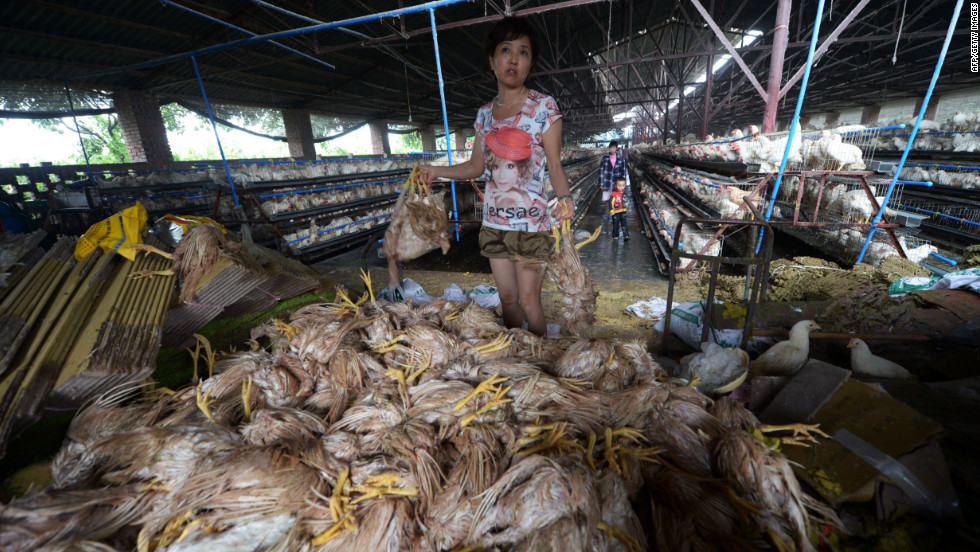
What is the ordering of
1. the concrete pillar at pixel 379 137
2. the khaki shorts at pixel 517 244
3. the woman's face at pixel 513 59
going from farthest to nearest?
the concrete pillar at pixel 379 137
the khaki shorts at pixel 517 244
the woman's face at pixel 513 59

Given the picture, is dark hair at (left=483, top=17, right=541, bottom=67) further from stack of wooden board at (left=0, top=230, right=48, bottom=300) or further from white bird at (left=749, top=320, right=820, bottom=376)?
stack of wooden board at (left=0, top=230, right=48, bottom=300)

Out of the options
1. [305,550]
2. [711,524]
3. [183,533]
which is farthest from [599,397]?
[183,533]

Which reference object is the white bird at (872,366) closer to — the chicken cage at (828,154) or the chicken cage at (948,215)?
the chicken cage at (828,154)

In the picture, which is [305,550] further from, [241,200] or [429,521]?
[241,200]

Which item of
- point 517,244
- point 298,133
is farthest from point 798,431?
point 298,133

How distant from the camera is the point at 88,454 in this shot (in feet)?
3.54

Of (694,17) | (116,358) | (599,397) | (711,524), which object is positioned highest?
(694,17)

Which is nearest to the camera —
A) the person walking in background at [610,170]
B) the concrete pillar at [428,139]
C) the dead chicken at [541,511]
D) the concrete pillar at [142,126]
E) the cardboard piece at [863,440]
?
the dead chicken at [541,511]

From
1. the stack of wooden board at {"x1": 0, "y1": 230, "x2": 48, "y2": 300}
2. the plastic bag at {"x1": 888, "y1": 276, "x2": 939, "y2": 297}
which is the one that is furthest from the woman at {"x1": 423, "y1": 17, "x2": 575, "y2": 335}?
the plastic bag at {"x1": 888, "y1": 276, "x2": 939, "y2": 297}

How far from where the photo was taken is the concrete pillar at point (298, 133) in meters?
14.1

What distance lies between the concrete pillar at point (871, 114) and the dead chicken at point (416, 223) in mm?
34741

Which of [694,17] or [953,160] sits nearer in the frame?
[953,160]

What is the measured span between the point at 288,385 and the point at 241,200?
19.1 feet

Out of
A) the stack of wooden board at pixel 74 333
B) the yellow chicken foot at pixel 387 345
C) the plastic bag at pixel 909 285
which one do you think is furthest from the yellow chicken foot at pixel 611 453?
the plastic bag at pixel 909 285
